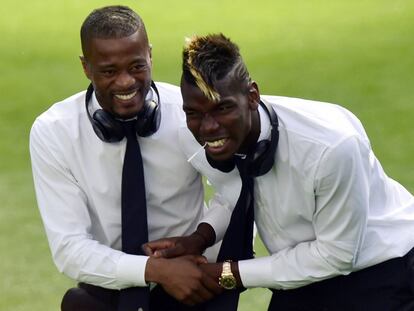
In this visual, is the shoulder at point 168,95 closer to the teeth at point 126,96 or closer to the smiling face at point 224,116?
the teeth at point 126,96

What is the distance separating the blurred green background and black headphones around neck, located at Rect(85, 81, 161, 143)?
145 centimetres

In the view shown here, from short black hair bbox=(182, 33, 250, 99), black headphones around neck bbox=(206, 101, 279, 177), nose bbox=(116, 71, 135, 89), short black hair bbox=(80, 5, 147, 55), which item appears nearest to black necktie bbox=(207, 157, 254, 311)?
black headphones around neck bbox=(206, 101, 279, 177)

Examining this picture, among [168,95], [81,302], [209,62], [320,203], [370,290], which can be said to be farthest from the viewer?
[81,302]

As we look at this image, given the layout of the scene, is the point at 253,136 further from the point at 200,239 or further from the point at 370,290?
the point at 370,290

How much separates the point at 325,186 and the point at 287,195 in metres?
0.18

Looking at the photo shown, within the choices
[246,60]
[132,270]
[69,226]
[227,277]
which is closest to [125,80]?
[69,226]

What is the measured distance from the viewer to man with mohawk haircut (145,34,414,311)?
399 cm

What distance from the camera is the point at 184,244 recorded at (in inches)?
174

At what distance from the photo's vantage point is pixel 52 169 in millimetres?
4453

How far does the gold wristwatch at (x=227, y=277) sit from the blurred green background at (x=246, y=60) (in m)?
1.54

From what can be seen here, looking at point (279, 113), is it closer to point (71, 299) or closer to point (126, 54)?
point (126, 54)

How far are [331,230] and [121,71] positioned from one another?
0.93 meters

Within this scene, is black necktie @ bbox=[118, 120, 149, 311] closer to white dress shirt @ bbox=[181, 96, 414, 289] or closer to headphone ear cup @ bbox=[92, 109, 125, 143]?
headphone ear cup @ bbox=[92, 109, 125, 143]

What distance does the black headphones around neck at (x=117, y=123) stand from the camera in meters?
4.40
